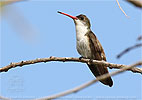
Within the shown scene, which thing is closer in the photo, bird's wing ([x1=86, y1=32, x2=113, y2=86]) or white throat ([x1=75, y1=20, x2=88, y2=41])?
bird's wing ([x1=86, y1=32, x2=113, y2=86])

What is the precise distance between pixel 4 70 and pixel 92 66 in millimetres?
2555

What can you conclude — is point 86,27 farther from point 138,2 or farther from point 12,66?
point 138,2

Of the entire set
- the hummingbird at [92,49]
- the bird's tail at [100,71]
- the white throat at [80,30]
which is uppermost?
the white throat at [80,30]

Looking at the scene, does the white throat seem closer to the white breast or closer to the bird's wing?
the white breast

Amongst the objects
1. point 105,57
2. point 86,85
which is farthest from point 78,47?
point 86,85

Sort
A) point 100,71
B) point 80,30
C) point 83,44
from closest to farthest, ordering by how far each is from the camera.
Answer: point 100,71
point 83,44
point 80,30

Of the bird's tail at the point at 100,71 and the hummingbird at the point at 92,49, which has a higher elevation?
the hummingbird at the point at 92,49

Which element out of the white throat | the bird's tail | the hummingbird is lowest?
the bird's tail

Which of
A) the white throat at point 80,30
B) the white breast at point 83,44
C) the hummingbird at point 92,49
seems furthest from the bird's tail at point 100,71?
the white throat at point 80,30

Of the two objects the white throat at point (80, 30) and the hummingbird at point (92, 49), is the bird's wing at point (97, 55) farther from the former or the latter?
the white throat at point (80, 30)

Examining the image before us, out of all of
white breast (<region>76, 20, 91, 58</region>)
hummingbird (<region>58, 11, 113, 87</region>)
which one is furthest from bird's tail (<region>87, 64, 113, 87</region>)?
white breast (<region>76, 20, 91, 58</region>)

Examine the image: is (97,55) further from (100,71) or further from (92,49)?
(100,71)

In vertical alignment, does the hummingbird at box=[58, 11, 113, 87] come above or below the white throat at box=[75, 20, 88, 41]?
below

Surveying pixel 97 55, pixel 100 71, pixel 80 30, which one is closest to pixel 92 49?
pixel 97 55
